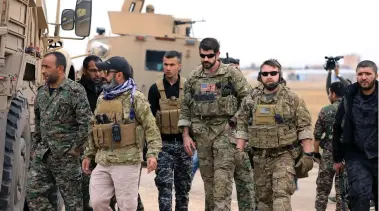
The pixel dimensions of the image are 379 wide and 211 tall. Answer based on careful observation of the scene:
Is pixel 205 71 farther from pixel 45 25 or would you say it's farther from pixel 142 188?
pixel 142 188

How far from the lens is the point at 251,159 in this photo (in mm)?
7926

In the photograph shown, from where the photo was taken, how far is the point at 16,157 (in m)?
7.89

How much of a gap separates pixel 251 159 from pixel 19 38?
8.33 feet

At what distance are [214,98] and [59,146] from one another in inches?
62.4

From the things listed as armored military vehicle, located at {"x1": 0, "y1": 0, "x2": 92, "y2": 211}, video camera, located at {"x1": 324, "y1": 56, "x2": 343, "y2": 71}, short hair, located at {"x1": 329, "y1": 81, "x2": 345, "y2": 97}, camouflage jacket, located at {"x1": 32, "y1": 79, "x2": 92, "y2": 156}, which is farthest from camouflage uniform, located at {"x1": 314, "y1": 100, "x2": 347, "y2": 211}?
camouflage jacket, located at {"x1": 32, "y1": 79, "x2": 92, "y2": 156}

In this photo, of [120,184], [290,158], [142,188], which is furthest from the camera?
[142,188]

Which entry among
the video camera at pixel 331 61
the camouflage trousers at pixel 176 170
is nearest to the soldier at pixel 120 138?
the camouflage trousers at pixel 176 170

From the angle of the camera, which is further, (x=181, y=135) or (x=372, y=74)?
(x=181, y=135)

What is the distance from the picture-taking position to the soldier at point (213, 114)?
26.5 feet

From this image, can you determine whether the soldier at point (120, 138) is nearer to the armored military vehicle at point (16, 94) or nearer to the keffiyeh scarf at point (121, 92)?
the keffiyeh scarf at point (121, 92)

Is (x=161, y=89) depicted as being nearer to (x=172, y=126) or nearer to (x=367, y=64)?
(x=172, y=126)

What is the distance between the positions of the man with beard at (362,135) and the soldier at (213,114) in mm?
1007

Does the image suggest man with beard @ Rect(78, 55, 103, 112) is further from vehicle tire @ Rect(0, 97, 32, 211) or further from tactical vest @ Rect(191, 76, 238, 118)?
tactical vest @ Rect(191, 76, 238, 118)

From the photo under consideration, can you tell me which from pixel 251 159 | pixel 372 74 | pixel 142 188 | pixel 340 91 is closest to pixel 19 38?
pixel 251 159
